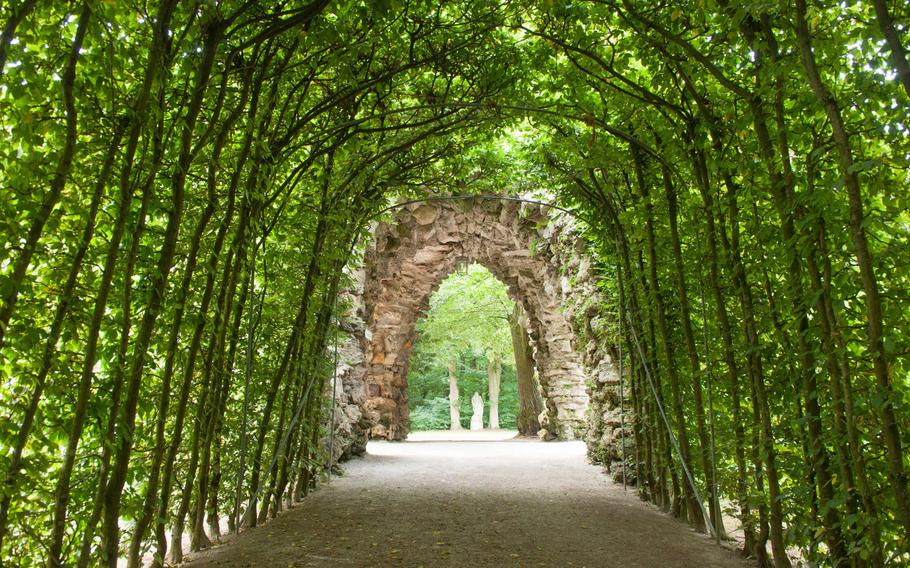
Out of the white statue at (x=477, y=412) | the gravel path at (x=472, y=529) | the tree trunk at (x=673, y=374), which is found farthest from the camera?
the white statue at (x=477, y=412)

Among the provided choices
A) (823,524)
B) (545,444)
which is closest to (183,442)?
(823,524)

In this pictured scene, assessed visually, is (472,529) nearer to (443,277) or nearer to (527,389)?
(443,277)

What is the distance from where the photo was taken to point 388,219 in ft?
22.2

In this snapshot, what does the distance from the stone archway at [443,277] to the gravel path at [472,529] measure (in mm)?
5569

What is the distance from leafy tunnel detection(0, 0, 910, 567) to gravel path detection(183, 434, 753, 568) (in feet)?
0.93

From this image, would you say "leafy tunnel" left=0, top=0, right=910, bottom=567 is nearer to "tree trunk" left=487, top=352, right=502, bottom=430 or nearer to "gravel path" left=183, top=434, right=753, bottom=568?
"gravel path" left=183, top=434, right=753, bottom=568

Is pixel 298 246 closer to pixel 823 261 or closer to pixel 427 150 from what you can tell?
pixel 427 150

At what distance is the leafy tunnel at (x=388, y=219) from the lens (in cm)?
176

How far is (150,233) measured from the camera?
257 centimetres

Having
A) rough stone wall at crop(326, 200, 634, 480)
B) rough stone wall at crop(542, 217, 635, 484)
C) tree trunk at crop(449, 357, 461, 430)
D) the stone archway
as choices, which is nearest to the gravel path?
rough stone wall at crop(542, 217, 635, 484)

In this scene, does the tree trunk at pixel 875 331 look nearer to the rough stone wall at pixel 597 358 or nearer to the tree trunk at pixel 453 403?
the rough stone wall at pixel 597 358

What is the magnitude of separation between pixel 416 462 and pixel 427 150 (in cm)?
481

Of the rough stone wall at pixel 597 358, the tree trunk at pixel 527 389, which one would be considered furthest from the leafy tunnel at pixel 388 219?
the tree trunk at pixel 527 389

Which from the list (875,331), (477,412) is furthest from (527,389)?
(875,331)
